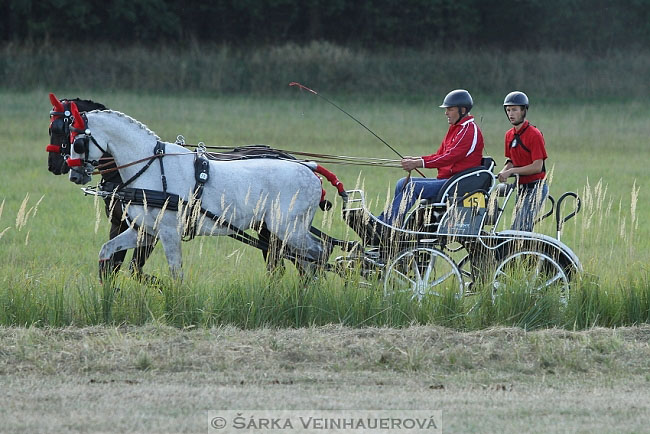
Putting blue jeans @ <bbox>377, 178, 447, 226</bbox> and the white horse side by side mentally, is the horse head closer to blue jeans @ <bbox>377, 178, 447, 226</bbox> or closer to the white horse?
the white horse

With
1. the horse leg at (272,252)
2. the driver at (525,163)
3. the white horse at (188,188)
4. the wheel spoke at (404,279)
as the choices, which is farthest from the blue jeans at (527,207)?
the horse leg at (272,252)

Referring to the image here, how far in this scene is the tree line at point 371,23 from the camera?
148ft

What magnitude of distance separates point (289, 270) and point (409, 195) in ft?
3.86

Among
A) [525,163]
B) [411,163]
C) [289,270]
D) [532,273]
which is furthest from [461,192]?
[289,270]

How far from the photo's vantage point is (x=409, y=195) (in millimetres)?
9125

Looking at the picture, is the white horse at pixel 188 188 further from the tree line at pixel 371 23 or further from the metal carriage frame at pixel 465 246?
the tree line at pixel 371 23

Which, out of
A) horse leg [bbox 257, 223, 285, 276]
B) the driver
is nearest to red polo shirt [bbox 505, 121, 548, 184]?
the driver

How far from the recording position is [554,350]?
7602 millimetres

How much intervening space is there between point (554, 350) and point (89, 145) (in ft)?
13.5

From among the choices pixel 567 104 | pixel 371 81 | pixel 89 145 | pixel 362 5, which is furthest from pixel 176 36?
pixel 89 145

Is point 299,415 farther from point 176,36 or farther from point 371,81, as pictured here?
point 176,36

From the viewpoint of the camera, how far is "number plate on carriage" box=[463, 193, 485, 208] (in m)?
8.98

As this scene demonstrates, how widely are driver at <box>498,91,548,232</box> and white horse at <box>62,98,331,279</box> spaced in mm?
1667

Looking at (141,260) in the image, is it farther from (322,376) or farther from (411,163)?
(322,376)
